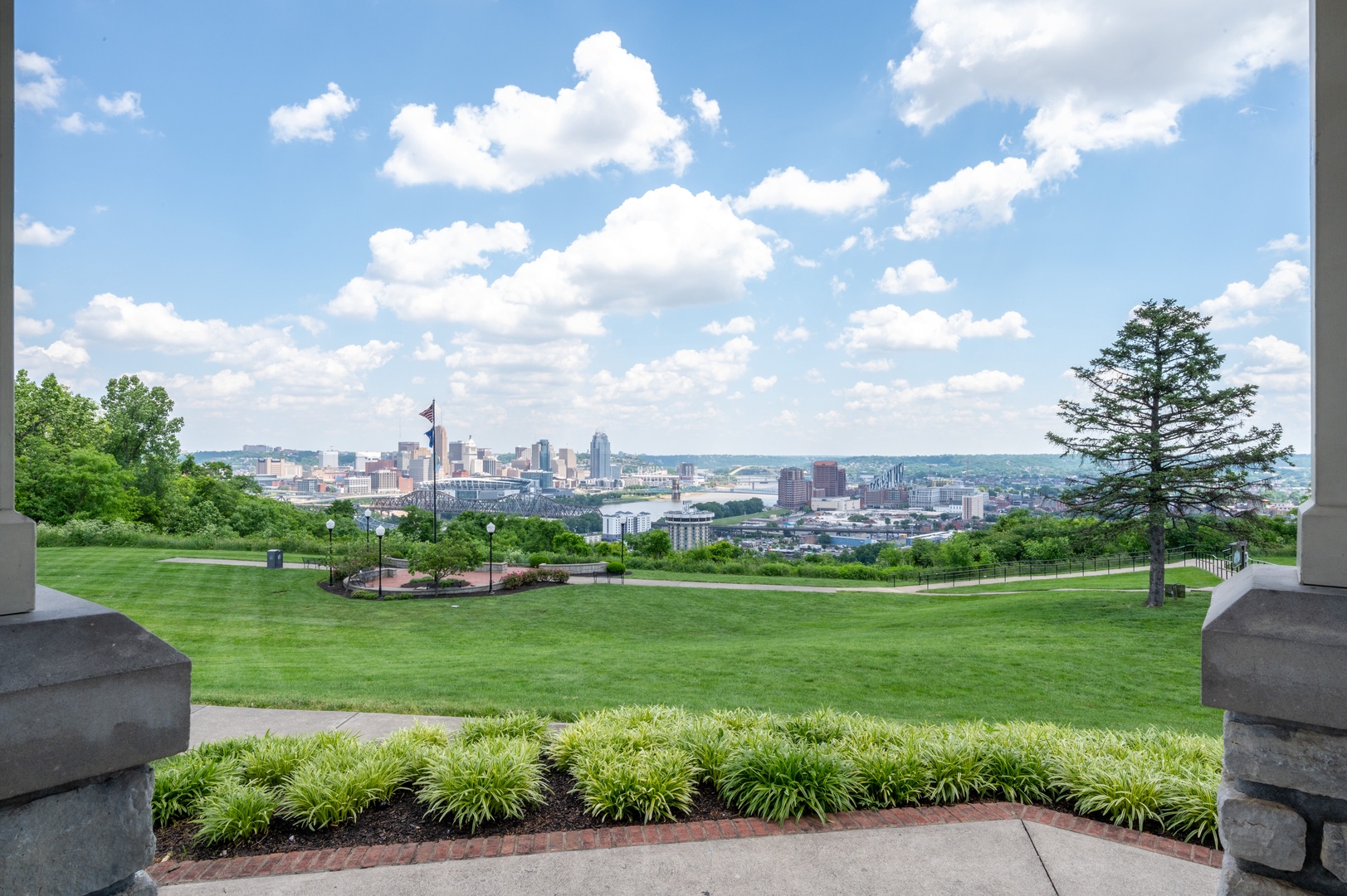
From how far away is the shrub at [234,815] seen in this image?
3.69m

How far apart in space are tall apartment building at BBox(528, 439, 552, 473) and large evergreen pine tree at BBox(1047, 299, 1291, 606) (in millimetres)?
111213

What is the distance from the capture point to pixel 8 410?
2010 mm

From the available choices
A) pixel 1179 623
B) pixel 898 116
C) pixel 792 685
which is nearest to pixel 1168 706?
pixel 792 685

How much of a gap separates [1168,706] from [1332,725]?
33.7 feet

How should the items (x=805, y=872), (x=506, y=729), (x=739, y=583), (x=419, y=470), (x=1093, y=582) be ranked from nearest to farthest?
(x=805, y=872), (x=506, y=729), (x=739, y=583), (x=1093, y=582), (x=419, y=470)

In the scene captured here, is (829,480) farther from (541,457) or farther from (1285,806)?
(1285,806)

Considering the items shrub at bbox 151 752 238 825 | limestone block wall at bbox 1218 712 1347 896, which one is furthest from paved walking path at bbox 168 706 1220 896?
limestone block wall at bbox 1218 712 1347 896

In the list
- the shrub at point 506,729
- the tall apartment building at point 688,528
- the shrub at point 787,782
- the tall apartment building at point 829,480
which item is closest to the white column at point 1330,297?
the shrub at point 787,782

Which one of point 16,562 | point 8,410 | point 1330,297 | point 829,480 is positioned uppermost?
point 1330,297

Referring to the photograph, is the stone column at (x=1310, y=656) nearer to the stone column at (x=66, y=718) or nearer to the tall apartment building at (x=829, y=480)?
the stone column at (x=66, y=718)

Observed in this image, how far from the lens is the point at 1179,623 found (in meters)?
16.8

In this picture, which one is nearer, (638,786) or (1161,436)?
(638,786)

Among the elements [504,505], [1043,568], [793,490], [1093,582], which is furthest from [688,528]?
[1093,582]

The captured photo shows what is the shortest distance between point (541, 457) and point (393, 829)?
421ft
